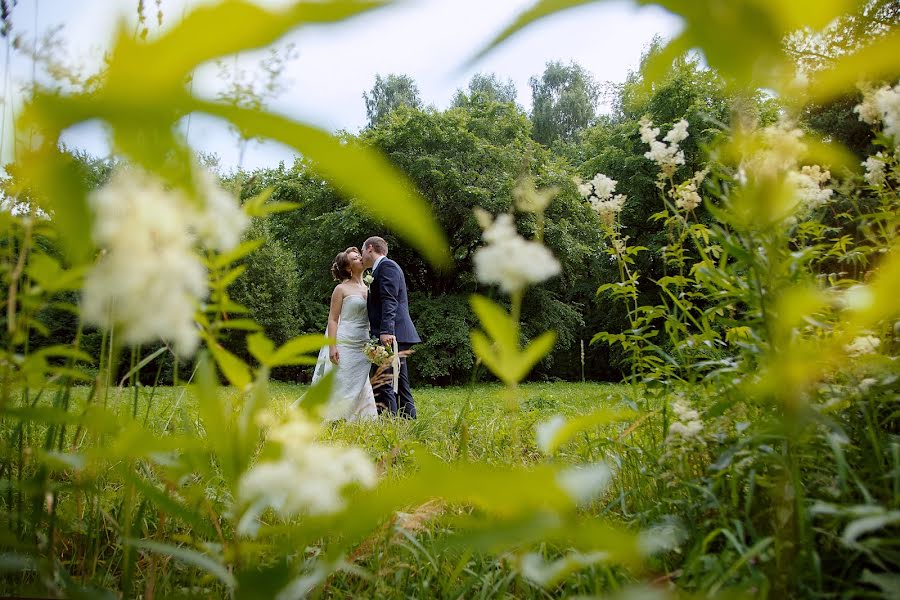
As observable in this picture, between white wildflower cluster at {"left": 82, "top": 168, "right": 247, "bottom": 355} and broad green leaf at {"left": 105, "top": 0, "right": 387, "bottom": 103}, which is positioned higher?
broad green leaf at {"left": 105, "top": 0, "right": 387, "bottom": 103}

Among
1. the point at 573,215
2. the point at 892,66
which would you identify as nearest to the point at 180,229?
the point at 892,66

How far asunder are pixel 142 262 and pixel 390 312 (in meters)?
4.98

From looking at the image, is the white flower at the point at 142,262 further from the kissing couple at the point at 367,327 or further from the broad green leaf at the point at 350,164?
the kissing couple at the point at 367,327

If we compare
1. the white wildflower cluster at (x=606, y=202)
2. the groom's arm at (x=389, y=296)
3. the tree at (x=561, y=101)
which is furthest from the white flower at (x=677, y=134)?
the tree at (x=561, y=101)

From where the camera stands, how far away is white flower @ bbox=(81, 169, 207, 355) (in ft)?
1.00

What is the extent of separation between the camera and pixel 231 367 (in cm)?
54

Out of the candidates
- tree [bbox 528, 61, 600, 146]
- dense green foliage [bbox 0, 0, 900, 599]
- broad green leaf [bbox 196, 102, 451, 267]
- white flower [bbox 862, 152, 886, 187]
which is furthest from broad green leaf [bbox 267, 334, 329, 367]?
tree [bbox 528, 61, 600, 146]

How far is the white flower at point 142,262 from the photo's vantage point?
1.00ft

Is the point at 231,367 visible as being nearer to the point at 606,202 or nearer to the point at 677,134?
the point at 677,134

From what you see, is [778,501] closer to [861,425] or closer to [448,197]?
[861,425]

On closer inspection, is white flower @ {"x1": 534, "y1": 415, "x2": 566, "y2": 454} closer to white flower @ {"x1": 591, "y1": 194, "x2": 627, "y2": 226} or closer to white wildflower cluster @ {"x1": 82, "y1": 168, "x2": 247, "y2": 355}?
white wildflower cluster @ {"x1": 82, "y1": 168, "x2": 247, "y2": 355}

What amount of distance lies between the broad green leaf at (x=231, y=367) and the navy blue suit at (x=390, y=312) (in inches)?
183

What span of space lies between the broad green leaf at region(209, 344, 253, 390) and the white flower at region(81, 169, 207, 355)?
0.62 feet

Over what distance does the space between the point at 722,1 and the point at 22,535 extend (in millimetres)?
1266
